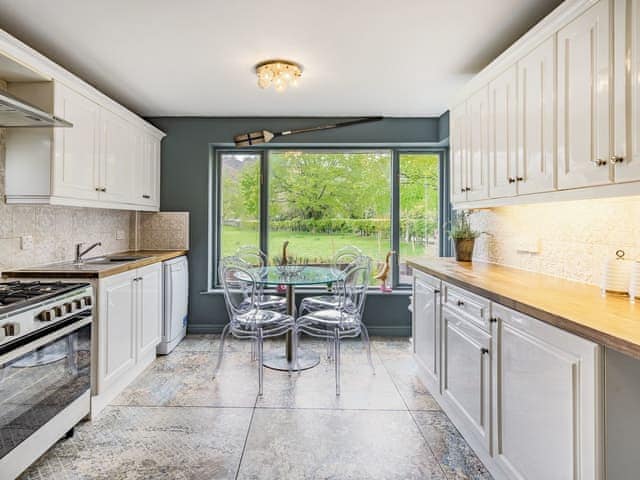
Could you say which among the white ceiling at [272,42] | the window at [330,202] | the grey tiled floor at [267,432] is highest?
the white ceiling at [272,42]

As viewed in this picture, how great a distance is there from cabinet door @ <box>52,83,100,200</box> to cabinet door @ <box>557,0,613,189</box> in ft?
9.63

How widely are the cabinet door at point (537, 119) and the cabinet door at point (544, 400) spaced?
776 millimetres

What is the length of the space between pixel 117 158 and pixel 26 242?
1.01m

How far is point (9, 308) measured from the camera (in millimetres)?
1701

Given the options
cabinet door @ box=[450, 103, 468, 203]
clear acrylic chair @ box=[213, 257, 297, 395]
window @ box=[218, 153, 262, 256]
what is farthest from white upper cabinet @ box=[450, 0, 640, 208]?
window @ box=[218, 153, 262, 256]

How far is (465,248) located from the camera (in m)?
3.21

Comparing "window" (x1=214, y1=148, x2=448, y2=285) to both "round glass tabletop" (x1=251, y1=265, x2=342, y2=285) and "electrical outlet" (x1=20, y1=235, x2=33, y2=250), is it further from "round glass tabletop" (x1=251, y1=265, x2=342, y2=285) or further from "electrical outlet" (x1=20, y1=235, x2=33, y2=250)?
"electrical outlet" (x1=20, y1=235, x2=33, y2=250)

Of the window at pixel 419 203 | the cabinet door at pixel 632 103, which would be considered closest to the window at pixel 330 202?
the window at pixel 419 203

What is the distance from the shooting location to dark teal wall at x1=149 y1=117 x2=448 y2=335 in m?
4.22

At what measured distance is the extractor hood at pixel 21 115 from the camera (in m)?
1.88

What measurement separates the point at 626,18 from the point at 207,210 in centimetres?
376

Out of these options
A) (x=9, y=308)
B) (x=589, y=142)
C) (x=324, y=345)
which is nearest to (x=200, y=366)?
(x=324, y=345)

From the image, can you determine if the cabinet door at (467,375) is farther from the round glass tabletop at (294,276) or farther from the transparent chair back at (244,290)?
the transparent chair back at (244,290)

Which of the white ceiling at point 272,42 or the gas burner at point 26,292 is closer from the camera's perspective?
the gas burner at point 26,292
